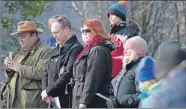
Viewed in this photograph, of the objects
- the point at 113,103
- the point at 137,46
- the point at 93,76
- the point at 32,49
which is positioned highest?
the point at 137,46

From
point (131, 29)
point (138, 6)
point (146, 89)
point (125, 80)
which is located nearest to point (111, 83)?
point (125, 80)

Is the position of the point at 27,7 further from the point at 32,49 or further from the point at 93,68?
the point at 93,68

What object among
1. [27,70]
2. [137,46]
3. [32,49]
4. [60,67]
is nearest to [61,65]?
[60,67]

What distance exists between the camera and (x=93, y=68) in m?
7.44

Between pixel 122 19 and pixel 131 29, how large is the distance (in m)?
0.20

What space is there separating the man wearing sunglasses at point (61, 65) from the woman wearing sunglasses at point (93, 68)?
227 mm

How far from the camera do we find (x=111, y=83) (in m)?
7.56

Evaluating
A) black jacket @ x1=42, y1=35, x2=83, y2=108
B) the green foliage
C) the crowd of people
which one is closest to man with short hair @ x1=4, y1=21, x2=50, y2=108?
the crowd of people

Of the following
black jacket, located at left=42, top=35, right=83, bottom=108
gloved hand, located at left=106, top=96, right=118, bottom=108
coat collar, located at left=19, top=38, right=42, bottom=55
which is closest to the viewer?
gloved hand, located at left=106, top=96, right=118, bottom=108

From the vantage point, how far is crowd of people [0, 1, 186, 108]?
23.9 feet

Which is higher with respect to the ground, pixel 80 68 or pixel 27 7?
pixel 27 7

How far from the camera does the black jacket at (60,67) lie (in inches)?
311

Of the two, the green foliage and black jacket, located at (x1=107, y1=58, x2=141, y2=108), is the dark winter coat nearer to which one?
black jacket, located at (x1=107, y1=58, x2=141, y2=108)

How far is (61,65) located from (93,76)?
81 cm
